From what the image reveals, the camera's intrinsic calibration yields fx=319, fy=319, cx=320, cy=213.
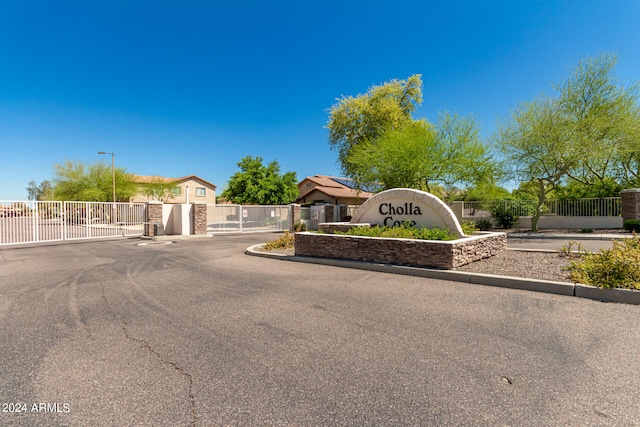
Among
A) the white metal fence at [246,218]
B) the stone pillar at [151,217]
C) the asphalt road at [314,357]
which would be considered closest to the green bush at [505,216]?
the white metal fence at [246,218]

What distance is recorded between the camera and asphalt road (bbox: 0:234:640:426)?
2.53 metres

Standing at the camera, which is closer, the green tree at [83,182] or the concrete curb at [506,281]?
the concrete curb at [506,281]

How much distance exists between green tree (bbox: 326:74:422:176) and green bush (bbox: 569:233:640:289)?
2159 centimetres

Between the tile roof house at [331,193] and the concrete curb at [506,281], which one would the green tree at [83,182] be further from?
the concrete curb at [506,281]

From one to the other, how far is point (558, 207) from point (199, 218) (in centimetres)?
2306

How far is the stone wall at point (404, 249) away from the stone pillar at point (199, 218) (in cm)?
1109

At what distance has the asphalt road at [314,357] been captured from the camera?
2531mm

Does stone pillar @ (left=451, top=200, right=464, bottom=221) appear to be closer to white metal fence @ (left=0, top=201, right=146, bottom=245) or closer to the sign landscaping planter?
the sign landscaping planter

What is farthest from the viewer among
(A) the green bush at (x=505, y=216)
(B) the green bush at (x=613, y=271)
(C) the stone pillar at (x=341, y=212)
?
(C) the stone pillar at (x=341, y=212)

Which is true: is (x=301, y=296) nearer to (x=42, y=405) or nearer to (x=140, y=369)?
(x=140, y=369)

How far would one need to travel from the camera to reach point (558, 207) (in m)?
21.0

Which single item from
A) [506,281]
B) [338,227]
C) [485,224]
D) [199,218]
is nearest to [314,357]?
[506,281]


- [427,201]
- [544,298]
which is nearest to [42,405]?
[544,298]

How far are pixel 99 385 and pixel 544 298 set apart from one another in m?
6.56
